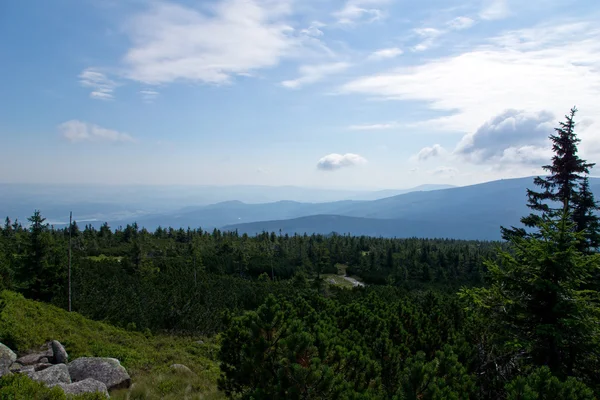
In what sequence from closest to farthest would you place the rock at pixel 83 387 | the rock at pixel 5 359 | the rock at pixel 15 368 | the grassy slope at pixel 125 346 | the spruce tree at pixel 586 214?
the rock at pixel 83 387
the rock at pixel 5 359
the rock at pixel 15 368
the grassy slope at pixel 125 346
the spruce tree at pixel 586 214

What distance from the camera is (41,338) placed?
18109 millimetres

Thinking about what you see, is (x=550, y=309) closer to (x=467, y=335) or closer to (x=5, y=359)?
(x=467, y=335)

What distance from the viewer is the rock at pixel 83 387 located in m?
10.5

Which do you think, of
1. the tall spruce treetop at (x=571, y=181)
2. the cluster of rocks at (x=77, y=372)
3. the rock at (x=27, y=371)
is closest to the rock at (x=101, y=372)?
the cluster of rocks at (x=77, y=372)

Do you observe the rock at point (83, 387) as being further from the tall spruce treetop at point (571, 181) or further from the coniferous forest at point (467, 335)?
the tall spruce treetop at point (571, 181)

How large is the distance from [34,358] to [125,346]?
5.97 metres

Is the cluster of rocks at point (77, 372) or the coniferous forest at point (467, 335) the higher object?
the coniferous forest at point (467, 335)

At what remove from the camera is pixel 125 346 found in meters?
20.9

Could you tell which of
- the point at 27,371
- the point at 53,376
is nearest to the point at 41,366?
the point at 27,371

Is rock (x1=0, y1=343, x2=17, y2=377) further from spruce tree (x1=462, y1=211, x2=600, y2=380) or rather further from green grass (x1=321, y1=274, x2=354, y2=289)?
green grass (x1=321, y1=274, x2=354, y2=289)

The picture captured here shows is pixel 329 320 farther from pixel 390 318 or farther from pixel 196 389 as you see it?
pixel 196 389

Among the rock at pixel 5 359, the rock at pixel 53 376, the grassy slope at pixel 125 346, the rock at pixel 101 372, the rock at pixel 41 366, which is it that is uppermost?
the rock at pixel 53 376

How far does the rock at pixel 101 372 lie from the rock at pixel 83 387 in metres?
1.35

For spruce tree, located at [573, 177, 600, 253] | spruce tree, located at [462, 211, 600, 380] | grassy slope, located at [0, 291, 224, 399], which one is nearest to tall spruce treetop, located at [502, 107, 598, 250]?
spruce tree, located at [573, 177, 600, 253]
